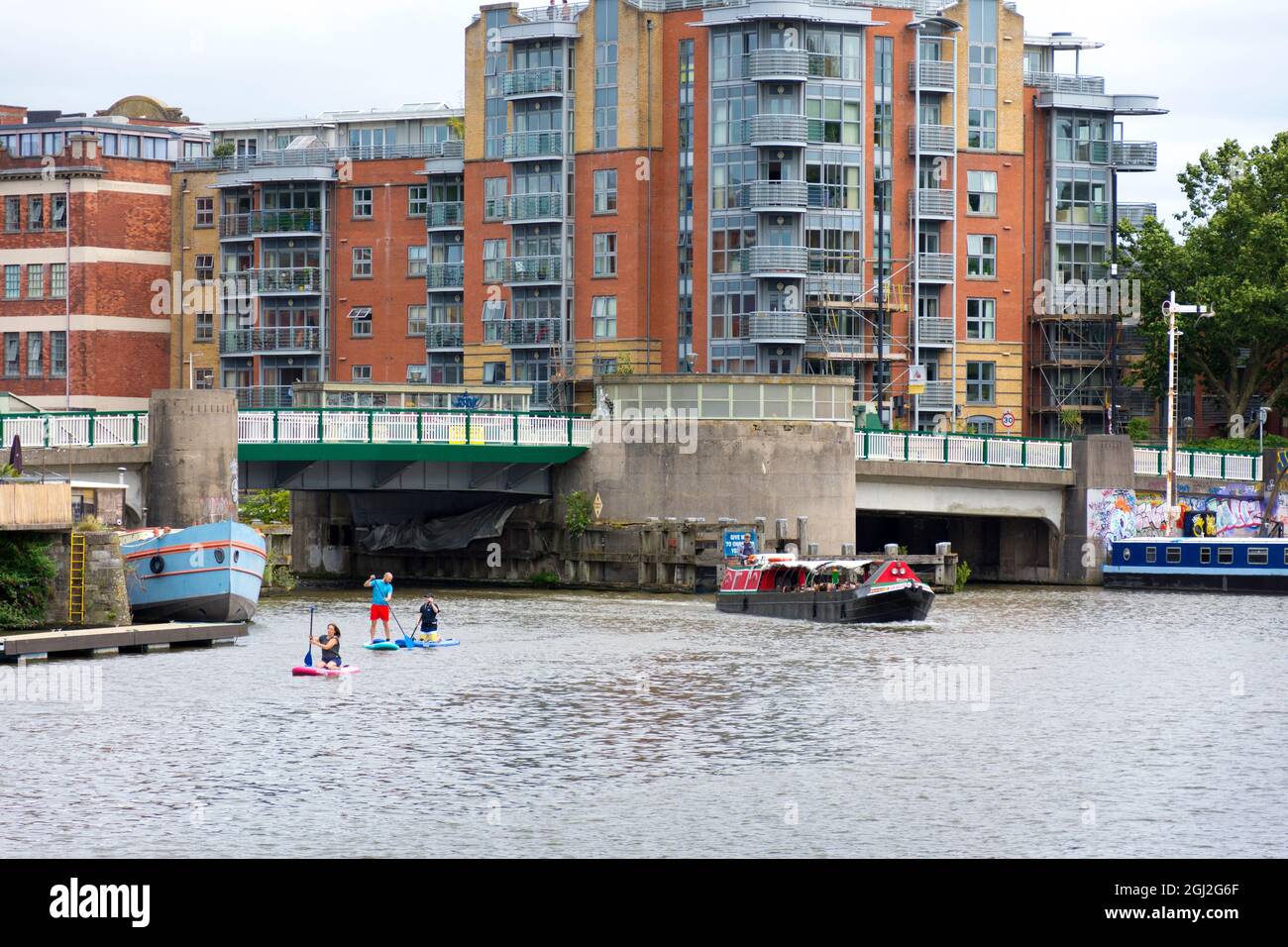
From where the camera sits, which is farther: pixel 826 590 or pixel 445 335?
pixel 445 335

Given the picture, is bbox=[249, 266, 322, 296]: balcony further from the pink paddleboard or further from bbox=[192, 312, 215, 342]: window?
the pink paddleboard

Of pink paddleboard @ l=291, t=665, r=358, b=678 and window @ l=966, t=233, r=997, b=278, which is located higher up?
window @ l=966, t=233, r=997, b=278

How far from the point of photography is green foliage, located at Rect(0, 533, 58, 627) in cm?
5641

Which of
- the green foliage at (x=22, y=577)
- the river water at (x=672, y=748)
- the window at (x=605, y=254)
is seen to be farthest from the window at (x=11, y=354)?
the green foliage at (x=22, y=577)

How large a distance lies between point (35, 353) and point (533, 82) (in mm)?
36188

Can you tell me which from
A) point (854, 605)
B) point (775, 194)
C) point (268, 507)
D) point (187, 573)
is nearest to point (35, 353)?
point (268, 507)

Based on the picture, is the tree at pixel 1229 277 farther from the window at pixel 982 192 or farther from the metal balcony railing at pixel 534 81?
the metal balcony railing at pixel 534 81

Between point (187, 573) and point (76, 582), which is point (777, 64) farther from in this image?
point (76, 582)

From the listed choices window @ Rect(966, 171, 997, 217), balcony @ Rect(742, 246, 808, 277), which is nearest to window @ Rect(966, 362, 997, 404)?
window @ Rect(966, 171, 997, 217)

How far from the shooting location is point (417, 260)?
132875mm

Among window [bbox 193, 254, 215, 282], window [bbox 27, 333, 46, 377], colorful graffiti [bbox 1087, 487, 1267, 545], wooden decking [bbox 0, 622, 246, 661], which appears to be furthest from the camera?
window [bbox 193, 254, 215, 282]

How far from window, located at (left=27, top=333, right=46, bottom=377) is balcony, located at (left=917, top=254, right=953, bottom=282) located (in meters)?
54.1

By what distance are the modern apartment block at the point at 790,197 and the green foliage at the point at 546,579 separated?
21624 millimetres

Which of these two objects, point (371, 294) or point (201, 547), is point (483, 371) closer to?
point (371, 294)
